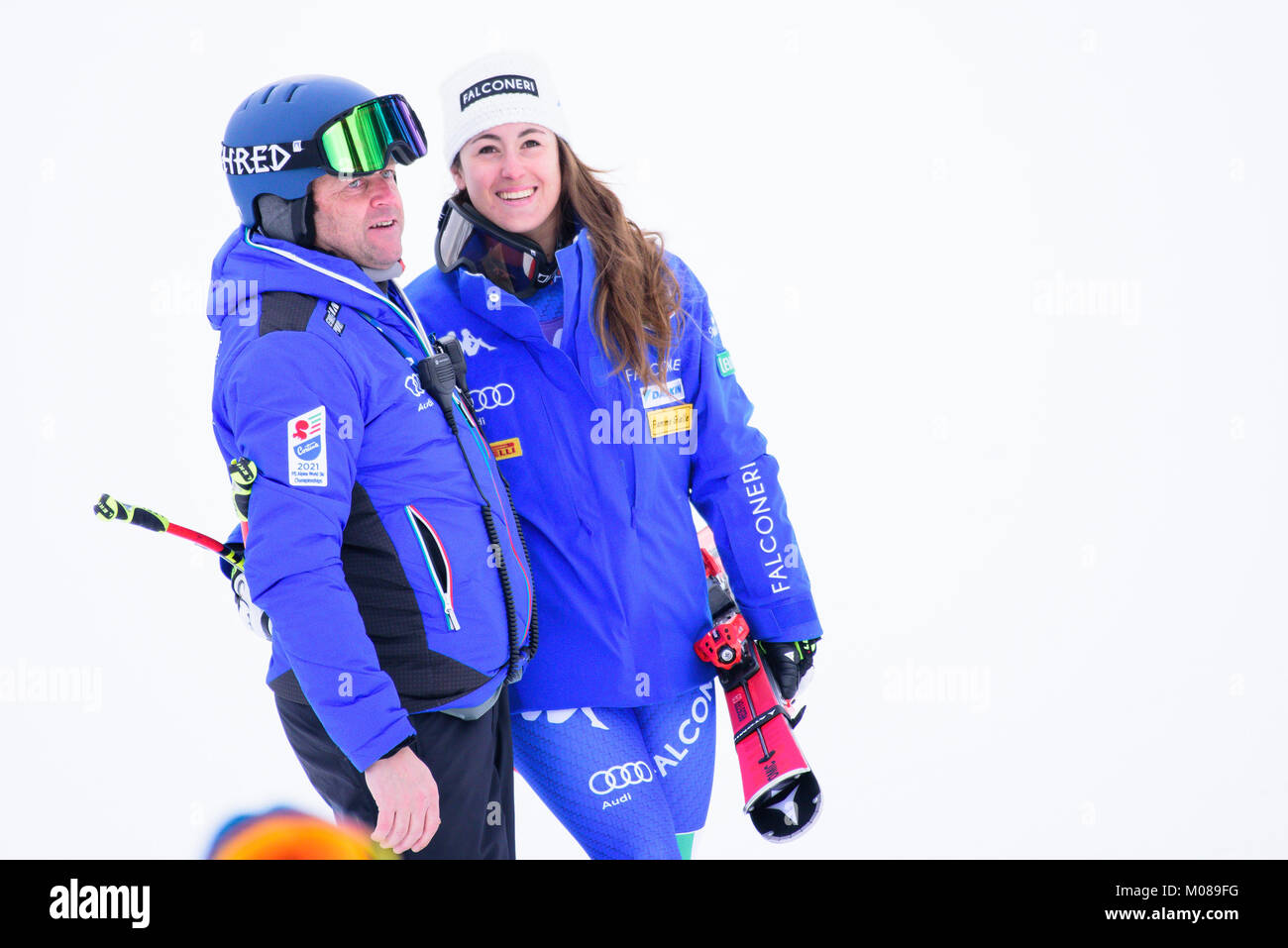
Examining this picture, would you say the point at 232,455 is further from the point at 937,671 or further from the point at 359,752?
the point at 937,671

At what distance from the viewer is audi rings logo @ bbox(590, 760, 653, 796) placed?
2404 mm

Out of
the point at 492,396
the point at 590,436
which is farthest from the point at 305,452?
the point at 590,436

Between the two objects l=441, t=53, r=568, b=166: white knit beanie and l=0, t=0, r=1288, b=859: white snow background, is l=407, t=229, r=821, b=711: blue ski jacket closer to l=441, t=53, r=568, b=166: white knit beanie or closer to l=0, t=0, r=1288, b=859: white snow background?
l=441, t=53, r=568, b=166: white knit beanie

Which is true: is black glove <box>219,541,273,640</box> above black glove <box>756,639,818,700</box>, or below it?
above

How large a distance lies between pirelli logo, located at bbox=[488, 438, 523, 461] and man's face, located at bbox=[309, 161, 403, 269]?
1.44ft

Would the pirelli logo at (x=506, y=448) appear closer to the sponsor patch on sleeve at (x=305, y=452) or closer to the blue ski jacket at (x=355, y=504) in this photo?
the blue ski jacket at (x=355, y=504)

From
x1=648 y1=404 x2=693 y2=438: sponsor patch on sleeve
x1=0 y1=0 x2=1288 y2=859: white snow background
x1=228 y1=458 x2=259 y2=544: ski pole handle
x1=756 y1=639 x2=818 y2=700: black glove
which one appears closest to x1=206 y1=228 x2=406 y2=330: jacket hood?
x1=228 y1=458 x2=259 y2=544: ski pole handle

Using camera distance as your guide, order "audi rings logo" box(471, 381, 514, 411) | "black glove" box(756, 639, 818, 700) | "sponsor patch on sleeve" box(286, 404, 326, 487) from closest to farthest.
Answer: "sponsor patch on sleeve" box(286, 404, 326, 487) < "audi rings logo" box(471, 381, 514, 411) < "black glove" box(756, 639, 818, 700)

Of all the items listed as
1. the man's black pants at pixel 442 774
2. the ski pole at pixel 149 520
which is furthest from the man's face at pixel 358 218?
the man's black pants at pixel 442 774

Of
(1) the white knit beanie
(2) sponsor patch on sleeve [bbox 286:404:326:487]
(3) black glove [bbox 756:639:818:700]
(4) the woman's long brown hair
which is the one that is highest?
(1) the white knit beanie

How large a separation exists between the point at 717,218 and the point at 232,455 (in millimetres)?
3945

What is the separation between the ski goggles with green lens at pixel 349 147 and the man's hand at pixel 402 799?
1.03 metres
